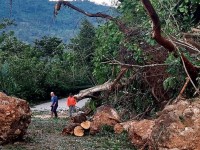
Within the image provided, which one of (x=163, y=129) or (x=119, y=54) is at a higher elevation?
(x=119, y=54)

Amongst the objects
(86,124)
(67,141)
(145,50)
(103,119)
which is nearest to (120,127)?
(103,119)

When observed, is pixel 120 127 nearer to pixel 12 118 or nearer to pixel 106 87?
pixel 106 87

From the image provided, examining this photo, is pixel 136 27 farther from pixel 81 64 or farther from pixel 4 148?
pixel 81 64

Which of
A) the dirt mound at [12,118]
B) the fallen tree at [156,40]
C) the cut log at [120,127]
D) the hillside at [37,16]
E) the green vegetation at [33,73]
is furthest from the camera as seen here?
the hillside at [37,16]

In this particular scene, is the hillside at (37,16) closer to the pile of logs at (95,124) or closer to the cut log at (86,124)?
the pile of logs at (95,124)

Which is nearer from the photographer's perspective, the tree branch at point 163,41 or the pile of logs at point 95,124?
the tree branch at point 163,41

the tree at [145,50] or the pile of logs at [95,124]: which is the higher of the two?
the tree at [145,50]

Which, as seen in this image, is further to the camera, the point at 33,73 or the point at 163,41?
the point at 33,73

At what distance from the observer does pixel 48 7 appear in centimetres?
15825

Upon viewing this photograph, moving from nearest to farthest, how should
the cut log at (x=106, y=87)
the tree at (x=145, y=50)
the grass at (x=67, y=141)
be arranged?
1. the grass at (x=67, y=141)
2. the tree at (x=145, y=50)
3. the cut log at (x=106, y=87)

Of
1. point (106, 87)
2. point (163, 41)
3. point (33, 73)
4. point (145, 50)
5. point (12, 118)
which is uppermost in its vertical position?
point (163, 41)

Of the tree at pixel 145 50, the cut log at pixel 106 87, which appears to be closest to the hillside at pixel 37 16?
the cut log at pixel 106 87

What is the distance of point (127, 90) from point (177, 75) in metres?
3.86

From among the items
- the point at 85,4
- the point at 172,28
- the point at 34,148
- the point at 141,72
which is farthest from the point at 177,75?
the point at 85,4
